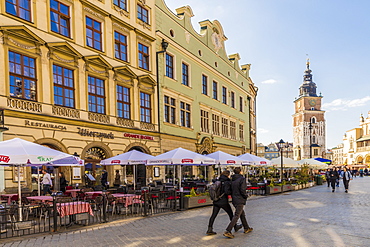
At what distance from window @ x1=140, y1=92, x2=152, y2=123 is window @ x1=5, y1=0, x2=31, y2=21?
952 centimetres

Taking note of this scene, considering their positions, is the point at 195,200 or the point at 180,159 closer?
the point at 195,200

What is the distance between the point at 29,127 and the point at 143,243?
9.94m

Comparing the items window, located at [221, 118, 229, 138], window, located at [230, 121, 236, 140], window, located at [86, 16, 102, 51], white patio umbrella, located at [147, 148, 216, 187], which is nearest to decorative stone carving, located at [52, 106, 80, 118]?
window, located at [86, 16, 102, 51]

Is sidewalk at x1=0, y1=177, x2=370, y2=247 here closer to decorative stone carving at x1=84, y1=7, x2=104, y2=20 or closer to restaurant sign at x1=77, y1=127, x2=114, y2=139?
restaurant sign at x1=77, y1=127, x2=114, y2=139

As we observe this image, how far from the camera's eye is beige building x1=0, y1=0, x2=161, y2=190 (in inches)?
580

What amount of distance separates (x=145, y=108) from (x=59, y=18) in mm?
8801

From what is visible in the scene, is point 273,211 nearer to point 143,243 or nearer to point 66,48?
point 143,243

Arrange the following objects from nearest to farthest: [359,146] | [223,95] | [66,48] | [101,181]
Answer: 1. [66,48]
2. [101,181]
3. [223,95]
4. [359,146]

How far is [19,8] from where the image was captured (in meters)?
15.1

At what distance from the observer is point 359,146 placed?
99.1m

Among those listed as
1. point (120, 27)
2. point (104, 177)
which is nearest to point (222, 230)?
point (104, 177)

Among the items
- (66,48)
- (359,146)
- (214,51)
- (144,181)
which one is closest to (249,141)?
(214,51)

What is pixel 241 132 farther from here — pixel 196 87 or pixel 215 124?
pixel 196 87

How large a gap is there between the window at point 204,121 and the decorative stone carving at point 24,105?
19128 millimetres
